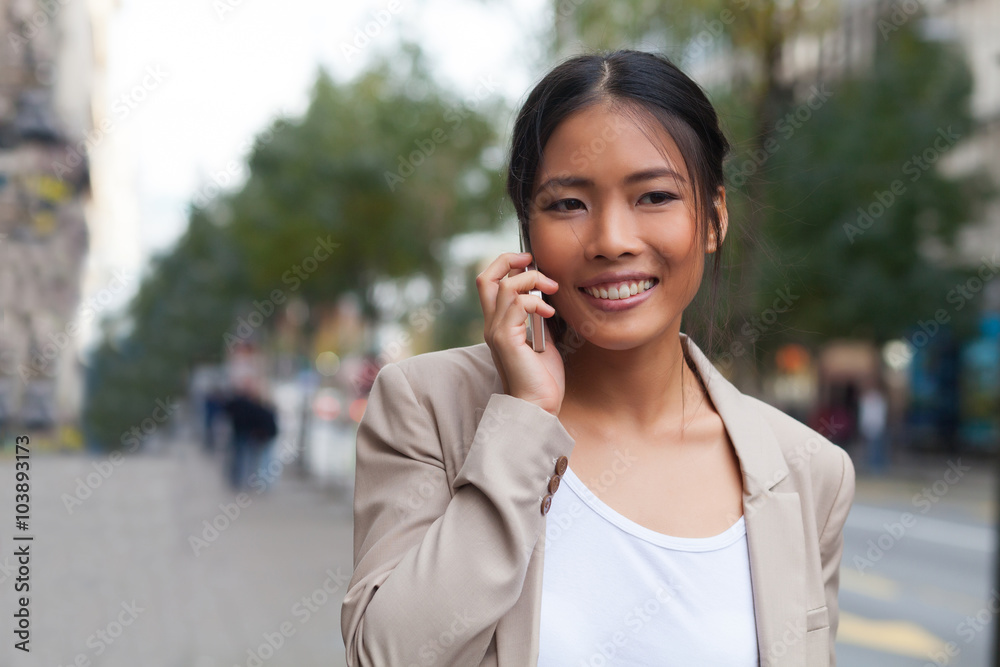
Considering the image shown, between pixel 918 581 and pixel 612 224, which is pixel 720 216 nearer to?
pixel 612 224

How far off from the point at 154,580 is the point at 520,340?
820cm

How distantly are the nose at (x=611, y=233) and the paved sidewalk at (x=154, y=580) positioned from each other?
349 centimetres

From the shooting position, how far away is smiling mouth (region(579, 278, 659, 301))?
1900 mm

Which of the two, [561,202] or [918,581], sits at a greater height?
[561,202]

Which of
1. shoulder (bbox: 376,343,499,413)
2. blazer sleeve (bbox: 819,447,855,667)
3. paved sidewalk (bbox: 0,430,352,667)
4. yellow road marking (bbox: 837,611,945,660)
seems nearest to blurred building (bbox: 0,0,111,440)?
paved sidewalk (bbox: 0,430,352,667)

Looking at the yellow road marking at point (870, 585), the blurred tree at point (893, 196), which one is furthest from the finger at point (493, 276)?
the blurred tree at point (893, 196)

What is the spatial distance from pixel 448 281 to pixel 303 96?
14.1 ft

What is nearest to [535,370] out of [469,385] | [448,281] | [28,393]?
[469,385]

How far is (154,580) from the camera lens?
9125mm

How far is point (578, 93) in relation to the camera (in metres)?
1.96
